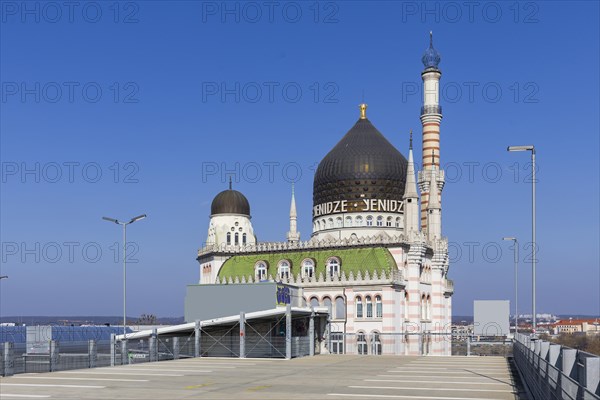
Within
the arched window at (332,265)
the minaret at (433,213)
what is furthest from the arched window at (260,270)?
the minaret at (433,213)

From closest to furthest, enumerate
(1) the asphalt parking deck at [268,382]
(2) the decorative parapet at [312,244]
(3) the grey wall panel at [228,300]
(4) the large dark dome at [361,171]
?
1. (1) the asphalt parking deck at [268,382]
2. (3) the grey wall panel at [228,300]
3. (2) the decorative parapet at [312,244]
4. (4) the large dark dome at [361,171]

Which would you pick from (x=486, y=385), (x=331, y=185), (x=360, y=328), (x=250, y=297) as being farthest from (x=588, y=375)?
(x=331, y=185)

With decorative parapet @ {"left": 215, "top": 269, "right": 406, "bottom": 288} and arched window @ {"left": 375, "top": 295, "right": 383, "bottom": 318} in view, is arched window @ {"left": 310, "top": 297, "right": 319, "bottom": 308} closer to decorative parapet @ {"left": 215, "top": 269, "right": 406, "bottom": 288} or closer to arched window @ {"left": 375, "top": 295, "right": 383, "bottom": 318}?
decorative parapet @ {"left": 215, "top": 269, "right": 406, "bottom": 288}

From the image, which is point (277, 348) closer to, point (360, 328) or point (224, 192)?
point (360, 328)

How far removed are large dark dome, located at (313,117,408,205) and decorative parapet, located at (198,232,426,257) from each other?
888 cm

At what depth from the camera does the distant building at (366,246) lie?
83.8 meters

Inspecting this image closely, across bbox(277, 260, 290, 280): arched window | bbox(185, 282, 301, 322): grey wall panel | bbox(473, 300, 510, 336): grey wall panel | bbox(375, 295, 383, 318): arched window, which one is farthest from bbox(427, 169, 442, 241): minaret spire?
bbox(185, 282, 301, 322): grey wall panel

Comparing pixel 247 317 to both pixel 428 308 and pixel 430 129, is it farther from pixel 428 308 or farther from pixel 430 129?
pixel 430 129

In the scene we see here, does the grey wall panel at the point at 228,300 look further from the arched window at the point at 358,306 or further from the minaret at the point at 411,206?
the minaret at the point at 411,206

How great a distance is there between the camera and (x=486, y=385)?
30453 mm

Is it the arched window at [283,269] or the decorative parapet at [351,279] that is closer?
the decorative parapet at [351,279]

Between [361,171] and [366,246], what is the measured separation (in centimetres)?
1293

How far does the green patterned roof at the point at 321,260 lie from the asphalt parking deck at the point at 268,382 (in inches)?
1668

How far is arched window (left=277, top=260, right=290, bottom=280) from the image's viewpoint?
90469mm
